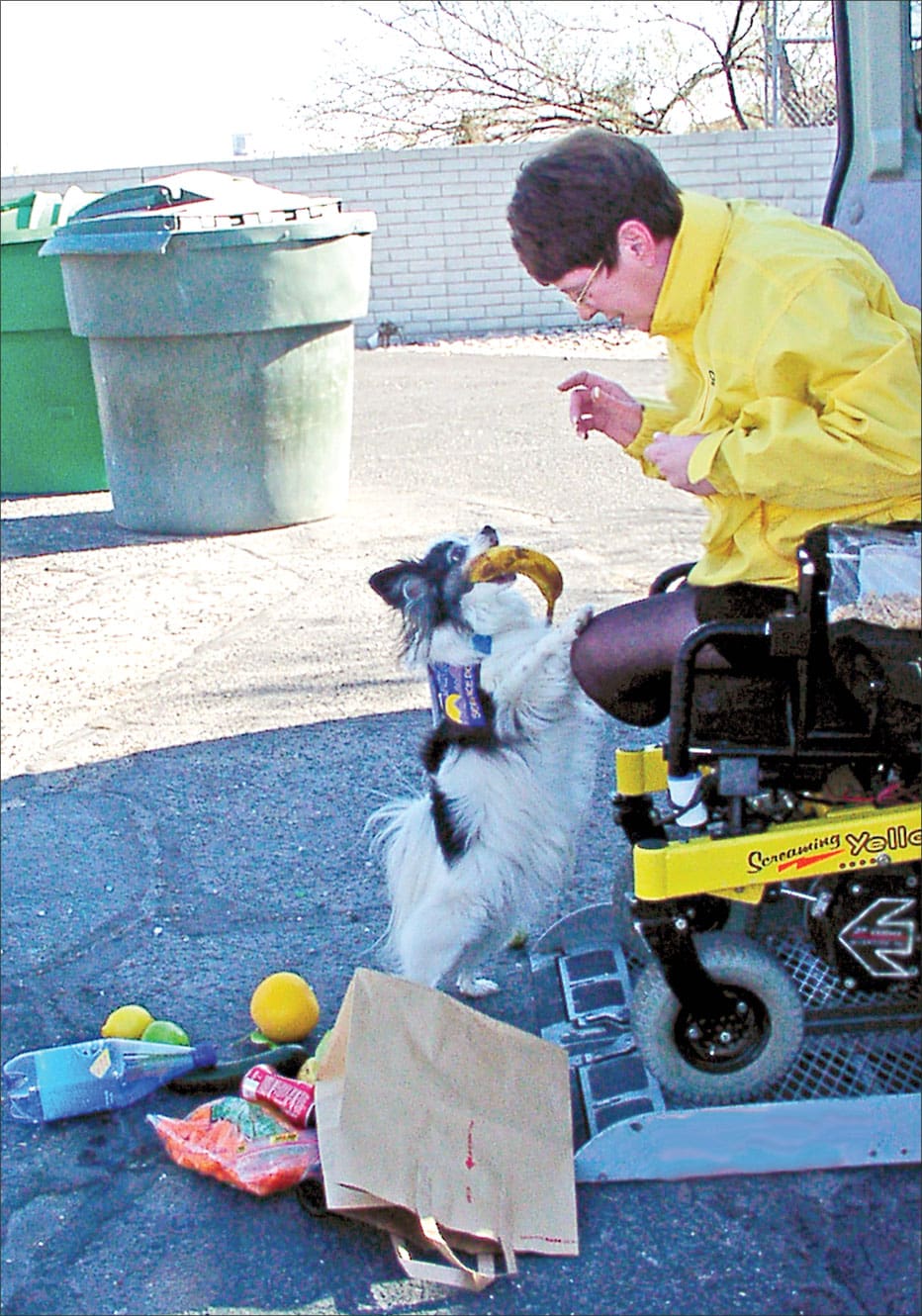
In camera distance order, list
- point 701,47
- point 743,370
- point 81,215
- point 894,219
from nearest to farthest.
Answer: point 743,370, point 894,219, point 81,215, point 701,47

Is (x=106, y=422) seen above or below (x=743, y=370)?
below

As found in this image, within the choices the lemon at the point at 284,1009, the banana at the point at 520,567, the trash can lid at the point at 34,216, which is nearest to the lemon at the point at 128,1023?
the lemon at the point at 284,1009

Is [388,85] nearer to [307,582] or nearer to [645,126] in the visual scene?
[645,126]

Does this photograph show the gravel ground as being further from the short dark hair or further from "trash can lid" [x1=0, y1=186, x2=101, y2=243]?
the short dark hair

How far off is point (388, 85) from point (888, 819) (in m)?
18.8

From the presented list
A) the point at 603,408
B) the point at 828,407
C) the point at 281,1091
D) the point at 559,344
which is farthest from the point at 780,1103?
the point at 559,344

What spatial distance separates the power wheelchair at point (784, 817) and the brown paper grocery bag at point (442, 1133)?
262mm

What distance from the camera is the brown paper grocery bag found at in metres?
2.30

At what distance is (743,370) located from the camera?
2188 mm

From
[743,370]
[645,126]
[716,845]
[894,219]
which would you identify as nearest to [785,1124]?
[716,845]

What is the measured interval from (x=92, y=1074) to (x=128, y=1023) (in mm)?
198

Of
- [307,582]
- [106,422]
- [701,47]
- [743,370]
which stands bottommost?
[307,582]

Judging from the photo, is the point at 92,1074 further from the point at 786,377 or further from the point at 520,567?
the point at 786,377

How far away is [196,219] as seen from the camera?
656 cm
